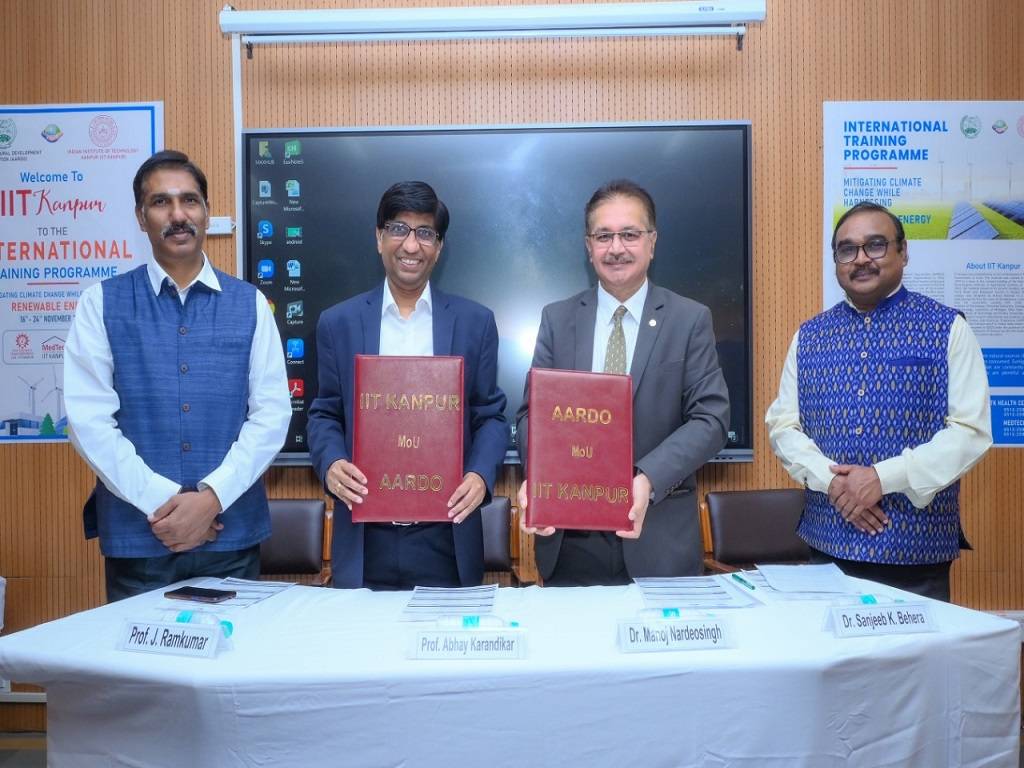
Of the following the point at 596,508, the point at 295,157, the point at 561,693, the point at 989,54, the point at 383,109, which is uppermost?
the point at 989,54

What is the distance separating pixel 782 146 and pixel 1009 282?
1.16 m

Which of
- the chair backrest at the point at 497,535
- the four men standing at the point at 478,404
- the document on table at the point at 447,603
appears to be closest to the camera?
the document on table at the point at 447,603

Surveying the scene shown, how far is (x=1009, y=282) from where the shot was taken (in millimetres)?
3236

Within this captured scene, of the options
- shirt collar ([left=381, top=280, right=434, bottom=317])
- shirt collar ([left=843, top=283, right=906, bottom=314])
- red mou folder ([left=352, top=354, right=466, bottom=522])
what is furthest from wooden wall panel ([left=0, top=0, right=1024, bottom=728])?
red mou folder ([left=352, top=354, right=466, bottom=522])

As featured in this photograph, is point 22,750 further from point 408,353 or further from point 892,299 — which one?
point 892,299

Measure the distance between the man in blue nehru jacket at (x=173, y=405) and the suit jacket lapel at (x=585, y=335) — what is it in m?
0.80

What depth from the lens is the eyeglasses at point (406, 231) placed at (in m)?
2.09

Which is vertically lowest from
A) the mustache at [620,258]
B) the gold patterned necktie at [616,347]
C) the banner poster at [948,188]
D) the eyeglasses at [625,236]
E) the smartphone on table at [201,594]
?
the smartphone on table at [201,594]

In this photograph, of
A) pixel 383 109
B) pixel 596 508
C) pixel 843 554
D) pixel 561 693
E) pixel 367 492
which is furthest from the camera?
pixel 383 109

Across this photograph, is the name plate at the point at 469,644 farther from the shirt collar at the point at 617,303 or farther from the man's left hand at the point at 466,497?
the shirt collar at the point at 617,303

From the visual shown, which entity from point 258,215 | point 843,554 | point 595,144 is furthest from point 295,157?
point 843,554

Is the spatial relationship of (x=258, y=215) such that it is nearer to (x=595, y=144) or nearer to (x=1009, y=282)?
(x=595, y=144)

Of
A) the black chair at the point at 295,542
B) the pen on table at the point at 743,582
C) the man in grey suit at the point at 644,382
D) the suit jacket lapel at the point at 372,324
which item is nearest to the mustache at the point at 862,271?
the man in grey suit at the point at 644,382

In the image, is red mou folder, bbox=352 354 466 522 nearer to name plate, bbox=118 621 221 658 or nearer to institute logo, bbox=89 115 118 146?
name plate, bbox=118 621 221 658
